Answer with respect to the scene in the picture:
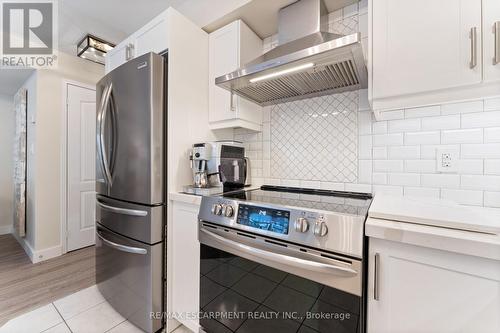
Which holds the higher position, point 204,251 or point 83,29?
point 83,29

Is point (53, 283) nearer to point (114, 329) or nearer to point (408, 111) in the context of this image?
point (114, 329)

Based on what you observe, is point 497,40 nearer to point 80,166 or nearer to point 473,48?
point 473,48

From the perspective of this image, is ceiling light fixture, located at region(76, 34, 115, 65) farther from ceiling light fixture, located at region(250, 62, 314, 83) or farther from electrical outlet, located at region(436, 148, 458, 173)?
electrical outlet, located at region(436, 148, 458, 173)

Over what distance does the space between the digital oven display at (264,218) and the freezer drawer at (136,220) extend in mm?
636

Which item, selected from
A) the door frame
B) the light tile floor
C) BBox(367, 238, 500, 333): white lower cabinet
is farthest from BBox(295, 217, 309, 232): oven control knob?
the door frame

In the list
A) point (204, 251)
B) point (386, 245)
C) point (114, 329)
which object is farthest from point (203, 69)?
point (114, 329)

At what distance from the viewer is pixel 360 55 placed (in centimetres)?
103

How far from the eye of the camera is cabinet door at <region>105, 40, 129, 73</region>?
1.81 metres

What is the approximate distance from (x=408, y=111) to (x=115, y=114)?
193 cm

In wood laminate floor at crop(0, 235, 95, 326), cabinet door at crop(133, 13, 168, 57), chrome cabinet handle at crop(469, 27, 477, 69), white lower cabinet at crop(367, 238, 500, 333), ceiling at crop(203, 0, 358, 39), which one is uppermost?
ceiling at crop(203, 0, 358, 39)

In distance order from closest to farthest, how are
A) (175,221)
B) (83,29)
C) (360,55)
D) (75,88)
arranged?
(360,55)
(175,221)
(83,29)
(75,88)

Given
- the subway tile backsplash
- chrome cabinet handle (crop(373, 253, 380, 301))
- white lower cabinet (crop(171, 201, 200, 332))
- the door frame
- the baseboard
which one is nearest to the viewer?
chrome cabinet handle (crop(373, 253, 380, 301))

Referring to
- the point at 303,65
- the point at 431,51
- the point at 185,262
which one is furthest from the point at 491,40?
the point at 185,262

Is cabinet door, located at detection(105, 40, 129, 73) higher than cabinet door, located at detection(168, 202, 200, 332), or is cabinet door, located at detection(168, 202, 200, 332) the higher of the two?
cabinet door, located at detection(105, 40, 129, 73)
